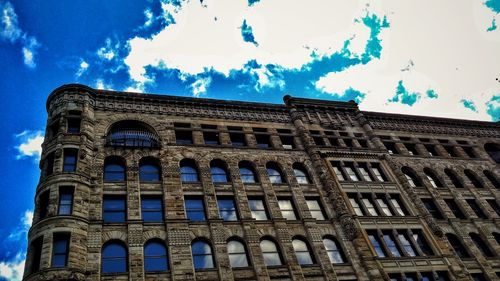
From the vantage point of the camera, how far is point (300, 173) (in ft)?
103

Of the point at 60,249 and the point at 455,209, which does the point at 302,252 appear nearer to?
the point at 60,249

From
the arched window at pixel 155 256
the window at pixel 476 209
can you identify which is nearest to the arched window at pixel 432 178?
the window at pixel 476 209

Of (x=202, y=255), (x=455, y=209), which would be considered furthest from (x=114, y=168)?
(x=455, y=209)

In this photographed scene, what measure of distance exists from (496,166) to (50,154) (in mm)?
39886

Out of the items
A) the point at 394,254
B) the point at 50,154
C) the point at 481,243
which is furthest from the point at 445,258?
the point at 50,154

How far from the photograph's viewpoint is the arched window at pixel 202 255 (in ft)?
75.0

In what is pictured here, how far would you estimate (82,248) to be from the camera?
69.2 ft

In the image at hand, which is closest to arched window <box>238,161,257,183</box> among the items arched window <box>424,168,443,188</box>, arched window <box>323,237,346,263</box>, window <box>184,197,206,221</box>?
window <box>184,197,206,221</box>

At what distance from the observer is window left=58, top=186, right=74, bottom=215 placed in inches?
890

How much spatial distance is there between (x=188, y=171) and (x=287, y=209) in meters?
7.57

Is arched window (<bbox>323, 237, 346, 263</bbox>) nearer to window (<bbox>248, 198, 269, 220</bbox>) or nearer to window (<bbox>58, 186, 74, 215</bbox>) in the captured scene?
window (<bbox>248, 198, 269, 220</bbox>)

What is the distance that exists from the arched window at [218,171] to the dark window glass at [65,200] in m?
9.48

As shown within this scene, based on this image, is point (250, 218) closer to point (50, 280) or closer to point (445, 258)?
point (50, 280)

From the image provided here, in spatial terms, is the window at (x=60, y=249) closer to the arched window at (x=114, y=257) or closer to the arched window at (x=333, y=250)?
the arched window at (x=114, y=257)
